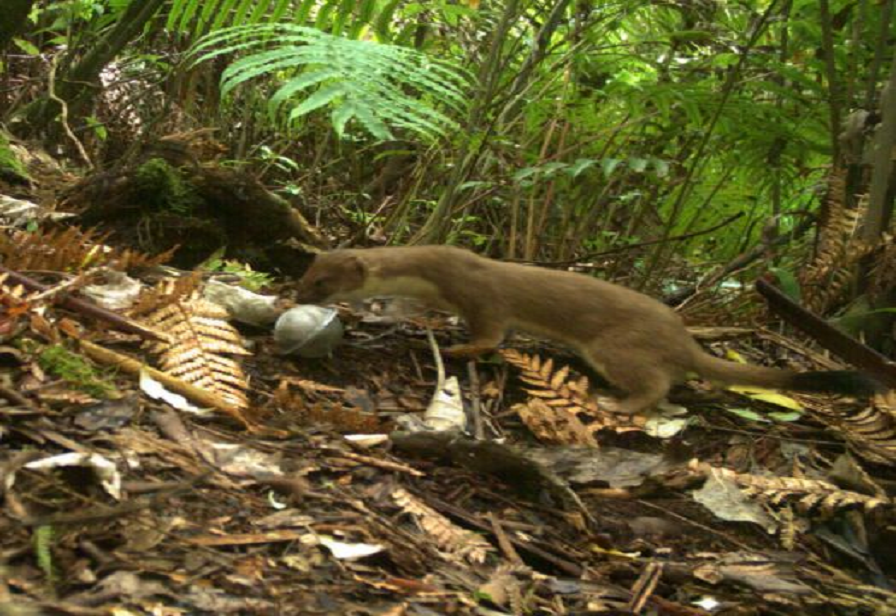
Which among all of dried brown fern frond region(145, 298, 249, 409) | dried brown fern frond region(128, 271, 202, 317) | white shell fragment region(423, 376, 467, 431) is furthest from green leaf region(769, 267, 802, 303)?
dried brown fern frond region(128, 271, 202, 317)

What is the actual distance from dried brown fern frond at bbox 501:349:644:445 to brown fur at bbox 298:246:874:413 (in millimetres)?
299

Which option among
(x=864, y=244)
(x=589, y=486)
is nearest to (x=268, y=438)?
(x=589, y=486)

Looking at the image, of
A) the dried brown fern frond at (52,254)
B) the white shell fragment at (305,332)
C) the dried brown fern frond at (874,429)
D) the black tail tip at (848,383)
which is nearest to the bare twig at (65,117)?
the dried brown fern frond at (52,254)

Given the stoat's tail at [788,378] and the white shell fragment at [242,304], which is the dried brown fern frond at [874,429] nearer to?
the stoat's tail at [788,378]

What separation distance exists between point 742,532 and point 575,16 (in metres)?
3.50

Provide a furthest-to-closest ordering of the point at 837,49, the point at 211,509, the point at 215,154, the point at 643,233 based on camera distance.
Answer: the point at 643,233 < the point at 215,154 < the point at 837,49 < the point at 211,509

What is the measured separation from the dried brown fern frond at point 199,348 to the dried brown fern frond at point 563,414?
96 centimetres

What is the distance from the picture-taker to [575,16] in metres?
4.98

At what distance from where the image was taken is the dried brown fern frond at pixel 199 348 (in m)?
2.21

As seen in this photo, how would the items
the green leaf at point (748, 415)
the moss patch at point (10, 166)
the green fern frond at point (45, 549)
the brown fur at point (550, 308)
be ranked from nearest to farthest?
the green fern frond at point (45, 549) → the green leaf at point (748, 415) → the brown fur at point (550, 308) → the moss patch at point (10, 166)

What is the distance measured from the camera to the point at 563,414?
9.27ft

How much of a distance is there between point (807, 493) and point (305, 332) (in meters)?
1.65

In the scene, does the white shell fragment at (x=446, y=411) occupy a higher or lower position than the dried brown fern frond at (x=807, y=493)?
lower

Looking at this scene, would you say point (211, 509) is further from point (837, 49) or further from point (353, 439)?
point (837, 49)
